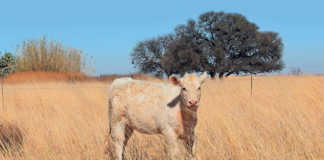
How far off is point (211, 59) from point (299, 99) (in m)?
24.2

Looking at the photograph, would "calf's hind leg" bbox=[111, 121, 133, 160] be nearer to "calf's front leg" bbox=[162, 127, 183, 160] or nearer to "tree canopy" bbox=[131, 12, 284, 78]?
"calf's front leg" bbox=[162, 127, 183, 160]

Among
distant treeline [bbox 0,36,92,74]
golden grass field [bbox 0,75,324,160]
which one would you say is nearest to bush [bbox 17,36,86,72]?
distant treeline [bbox 0,36,92,74]

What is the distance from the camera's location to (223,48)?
33.0m

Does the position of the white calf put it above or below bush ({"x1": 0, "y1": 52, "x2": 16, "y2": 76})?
below

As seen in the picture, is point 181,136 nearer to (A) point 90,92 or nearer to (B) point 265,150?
(B) point 265,150

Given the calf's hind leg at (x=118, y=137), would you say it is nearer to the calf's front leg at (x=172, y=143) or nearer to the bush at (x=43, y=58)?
the calf's front leg at (x=172, y=143)

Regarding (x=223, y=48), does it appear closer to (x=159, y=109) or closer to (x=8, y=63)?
(x=8, y=63)

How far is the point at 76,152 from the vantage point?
16.0ft

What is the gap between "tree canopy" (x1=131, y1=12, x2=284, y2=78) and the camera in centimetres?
3212

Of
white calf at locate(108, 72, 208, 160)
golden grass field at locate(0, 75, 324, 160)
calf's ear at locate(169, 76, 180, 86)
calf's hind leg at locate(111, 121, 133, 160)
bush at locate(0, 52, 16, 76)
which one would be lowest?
golden grass field at locate(0, 75, 324, 160)

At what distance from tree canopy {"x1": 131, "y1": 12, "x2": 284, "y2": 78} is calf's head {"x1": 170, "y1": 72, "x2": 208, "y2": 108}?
93.5ft

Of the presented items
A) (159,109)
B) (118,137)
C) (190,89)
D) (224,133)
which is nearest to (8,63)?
(224,133)

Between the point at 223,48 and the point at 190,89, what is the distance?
30634mm

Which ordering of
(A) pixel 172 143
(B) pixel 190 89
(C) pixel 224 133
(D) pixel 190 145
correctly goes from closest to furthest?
(B) pixel 190 89
(A) pixel 172 143
(D) pixel 190 145
(C) pixel 224 133
